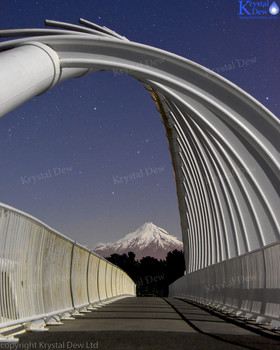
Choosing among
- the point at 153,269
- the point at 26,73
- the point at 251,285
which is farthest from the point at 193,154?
the point at 153,269

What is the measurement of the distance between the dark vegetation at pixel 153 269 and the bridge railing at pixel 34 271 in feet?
464

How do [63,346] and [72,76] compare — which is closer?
[63,346]

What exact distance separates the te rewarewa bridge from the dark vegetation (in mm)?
130497

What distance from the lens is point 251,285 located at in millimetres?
11836

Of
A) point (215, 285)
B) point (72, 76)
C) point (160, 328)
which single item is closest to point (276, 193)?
point (215, 285)

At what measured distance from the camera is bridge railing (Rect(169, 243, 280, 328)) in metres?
10.0

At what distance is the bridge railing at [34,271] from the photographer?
24.3ft

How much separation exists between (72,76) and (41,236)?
9.64 meters

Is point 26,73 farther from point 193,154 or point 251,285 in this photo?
point 193,154

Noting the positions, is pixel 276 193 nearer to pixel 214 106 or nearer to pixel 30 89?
pixel 214 106

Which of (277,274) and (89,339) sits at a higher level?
(277,274)

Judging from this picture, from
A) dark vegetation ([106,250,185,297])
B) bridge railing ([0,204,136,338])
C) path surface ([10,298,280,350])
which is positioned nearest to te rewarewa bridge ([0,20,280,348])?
bridge railing ([0,204,136,338])

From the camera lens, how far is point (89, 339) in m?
7.13

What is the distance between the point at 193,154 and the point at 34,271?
1922cm
